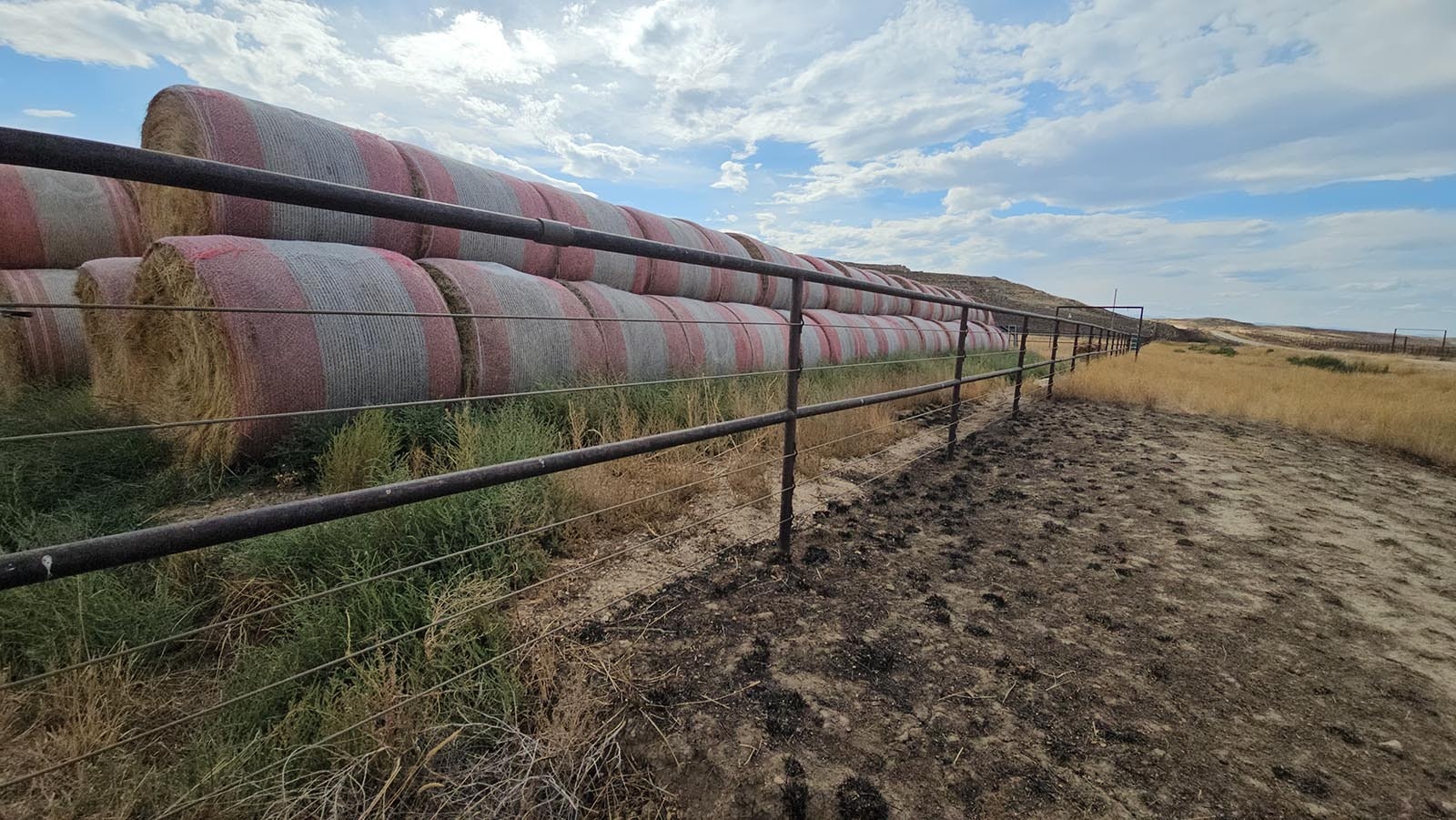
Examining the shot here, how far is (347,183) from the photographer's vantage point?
4.32 meters

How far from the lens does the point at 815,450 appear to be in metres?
4.38

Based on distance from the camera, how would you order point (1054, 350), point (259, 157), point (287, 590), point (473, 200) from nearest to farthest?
1. point (287, 590)
2. point (259, 157)
3. point (473, 200)
4. point (1054, 350)

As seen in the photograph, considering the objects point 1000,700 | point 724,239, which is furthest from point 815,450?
point 724,239

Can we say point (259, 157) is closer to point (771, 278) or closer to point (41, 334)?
point (41, 334)

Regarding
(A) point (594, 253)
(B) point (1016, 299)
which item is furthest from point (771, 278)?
(B) point (1016, 299)

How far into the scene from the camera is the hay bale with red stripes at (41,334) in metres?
4.70

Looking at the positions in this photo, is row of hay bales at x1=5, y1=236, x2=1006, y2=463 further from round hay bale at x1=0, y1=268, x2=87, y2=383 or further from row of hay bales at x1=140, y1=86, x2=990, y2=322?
row of hay bales at x1=140, y1=86, x2=990, y2=322

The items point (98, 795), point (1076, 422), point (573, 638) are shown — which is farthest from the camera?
point (1076, 422)

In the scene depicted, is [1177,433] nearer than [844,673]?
No

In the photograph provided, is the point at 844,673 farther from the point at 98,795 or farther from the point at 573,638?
the point at 98,795

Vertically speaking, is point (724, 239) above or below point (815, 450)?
above

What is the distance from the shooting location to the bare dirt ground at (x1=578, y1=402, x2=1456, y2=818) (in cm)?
140

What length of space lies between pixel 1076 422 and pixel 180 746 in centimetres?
756

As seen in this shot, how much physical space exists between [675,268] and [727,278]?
1195mm
